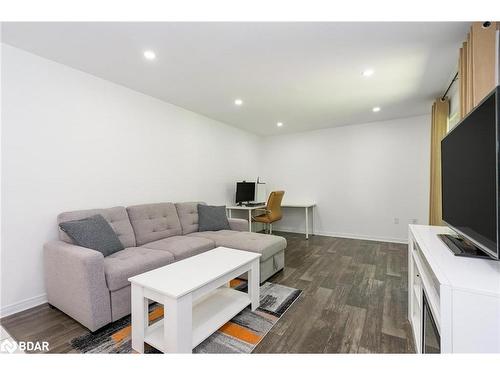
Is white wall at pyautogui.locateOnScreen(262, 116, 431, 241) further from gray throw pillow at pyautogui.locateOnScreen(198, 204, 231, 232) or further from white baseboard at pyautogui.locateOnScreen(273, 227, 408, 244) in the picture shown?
gray throw pillow at pyautogui.locateOnScreen(198, 204, 231, 232)

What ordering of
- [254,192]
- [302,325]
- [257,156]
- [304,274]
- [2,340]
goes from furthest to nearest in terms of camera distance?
[257,156], [254,192], [304,274], [302,325], [2,340]

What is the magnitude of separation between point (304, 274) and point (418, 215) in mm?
2734

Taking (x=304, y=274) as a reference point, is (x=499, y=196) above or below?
above

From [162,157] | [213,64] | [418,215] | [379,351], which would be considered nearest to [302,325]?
[379,351]

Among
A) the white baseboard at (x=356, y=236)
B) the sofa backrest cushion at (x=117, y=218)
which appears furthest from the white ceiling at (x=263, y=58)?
the white baseboard at (x=356, y=236)

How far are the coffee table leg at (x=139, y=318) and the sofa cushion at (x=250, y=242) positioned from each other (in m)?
1.23

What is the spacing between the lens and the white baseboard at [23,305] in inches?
75.0

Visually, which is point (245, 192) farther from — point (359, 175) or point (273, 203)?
point (359, 175)

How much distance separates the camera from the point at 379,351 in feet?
4.91

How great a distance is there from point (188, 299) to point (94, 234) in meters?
1.23

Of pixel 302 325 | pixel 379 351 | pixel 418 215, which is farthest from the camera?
pixel 418 215

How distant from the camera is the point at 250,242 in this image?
2.63 metres

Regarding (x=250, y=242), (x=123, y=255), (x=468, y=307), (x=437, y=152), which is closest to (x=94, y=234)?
(x=123, y=255)
